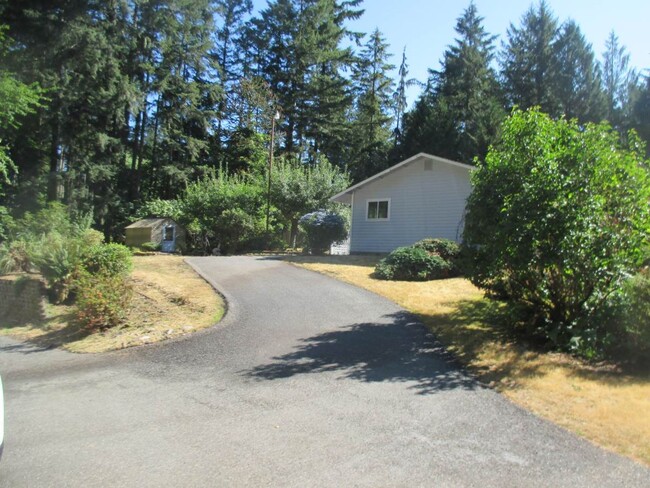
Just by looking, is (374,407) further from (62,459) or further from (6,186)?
(6,186)

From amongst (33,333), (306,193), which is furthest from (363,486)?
(306,193)

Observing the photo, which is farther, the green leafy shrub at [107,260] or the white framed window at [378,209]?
the white framed window at [378,209]

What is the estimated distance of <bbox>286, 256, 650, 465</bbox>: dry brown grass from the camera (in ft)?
14.7

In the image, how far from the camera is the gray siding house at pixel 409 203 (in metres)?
18.6

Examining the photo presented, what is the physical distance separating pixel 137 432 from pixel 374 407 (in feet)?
7.87

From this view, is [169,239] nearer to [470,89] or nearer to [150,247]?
[150,247]

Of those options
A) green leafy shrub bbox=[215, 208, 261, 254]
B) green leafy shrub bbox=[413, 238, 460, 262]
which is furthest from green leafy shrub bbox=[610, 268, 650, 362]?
green leafy shrub bbox=[215, 208, 261, 254]

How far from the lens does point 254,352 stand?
24.2 feet

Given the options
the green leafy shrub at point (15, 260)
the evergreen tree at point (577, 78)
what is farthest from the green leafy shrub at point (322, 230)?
the evergreen tree at point (577, 78)

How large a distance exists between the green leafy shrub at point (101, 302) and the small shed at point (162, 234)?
1780 centimetres

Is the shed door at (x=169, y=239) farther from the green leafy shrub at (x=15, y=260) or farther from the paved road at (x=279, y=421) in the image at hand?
the paved road at (x=279, y=421)

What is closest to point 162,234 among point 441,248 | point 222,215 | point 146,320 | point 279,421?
point 222,215

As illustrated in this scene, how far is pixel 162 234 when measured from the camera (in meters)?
28.0

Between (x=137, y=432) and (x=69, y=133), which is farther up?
(x=69, y=133)
